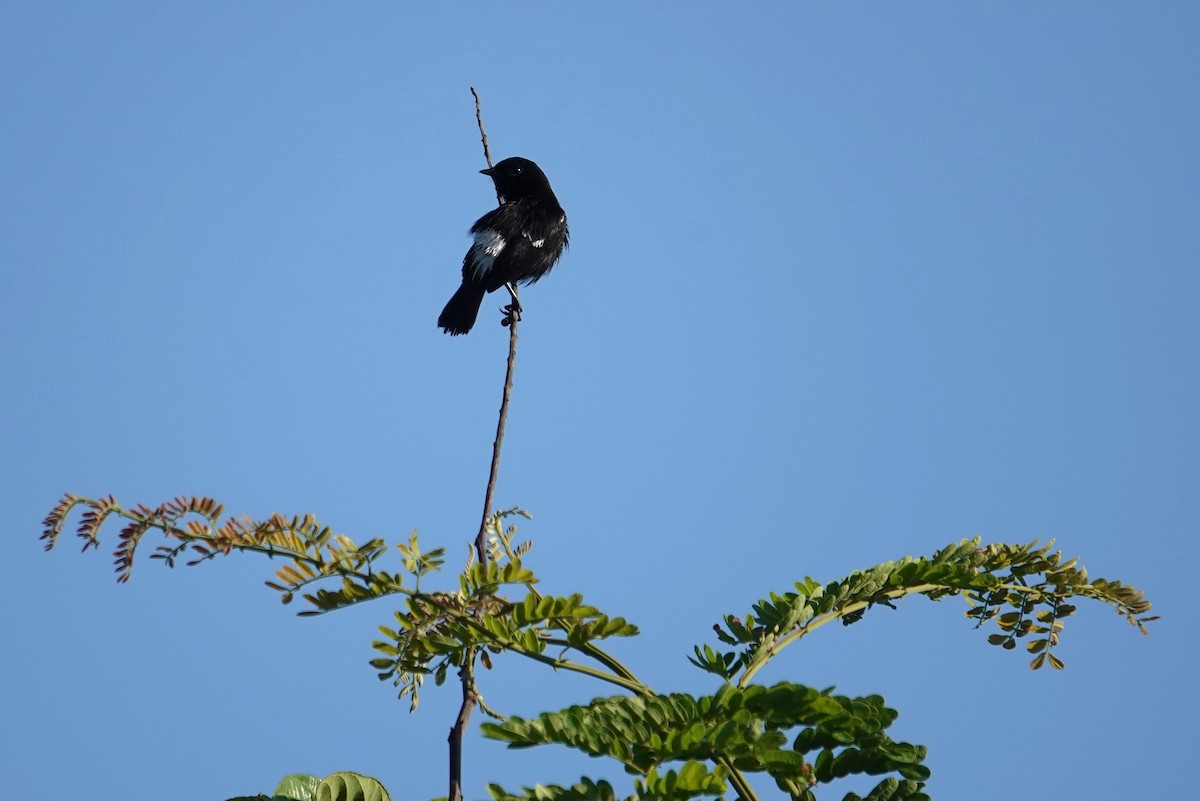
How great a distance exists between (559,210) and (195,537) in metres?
7.52

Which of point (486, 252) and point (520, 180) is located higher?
point (520, 180)

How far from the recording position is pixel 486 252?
8547mm

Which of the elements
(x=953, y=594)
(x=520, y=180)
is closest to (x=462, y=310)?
(x=520, y=180)

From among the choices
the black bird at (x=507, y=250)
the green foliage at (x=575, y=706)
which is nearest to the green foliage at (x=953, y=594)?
the green foliage at (x=575, y=706)

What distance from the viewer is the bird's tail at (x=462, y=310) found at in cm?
857

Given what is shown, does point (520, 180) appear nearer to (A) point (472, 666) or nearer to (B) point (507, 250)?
(B) point (507, 250)

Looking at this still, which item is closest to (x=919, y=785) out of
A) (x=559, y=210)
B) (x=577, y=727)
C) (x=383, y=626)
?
(x=577, y=727)

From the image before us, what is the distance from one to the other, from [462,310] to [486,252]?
470 millimetres

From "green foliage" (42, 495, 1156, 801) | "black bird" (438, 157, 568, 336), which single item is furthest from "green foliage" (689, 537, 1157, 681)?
"black bird" (438, 157, 568, 336)

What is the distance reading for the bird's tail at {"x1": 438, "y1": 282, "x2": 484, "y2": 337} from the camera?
8.57 m

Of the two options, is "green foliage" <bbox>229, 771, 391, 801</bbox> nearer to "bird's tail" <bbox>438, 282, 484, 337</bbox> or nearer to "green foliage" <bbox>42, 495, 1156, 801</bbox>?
"green foliage" <bbox>42, 495, 1156, 801</bbox>

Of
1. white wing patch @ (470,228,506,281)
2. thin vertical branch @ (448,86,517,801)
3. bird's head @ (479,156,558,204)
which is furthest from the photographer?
bird's head @ (479,156,558,204)

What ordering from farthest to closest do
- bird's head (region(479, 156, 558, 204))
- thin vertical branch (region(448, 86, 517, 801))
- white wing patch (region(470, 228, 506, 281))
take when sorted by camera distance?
bird's head (region(479, 156, 558, 204)) → white wing patch (region(470, 228, 506, 281)) → thin vertical branch (region(448, 86, 517, 801))

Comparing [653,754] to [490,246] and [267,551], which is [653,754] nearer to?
[267,551]
